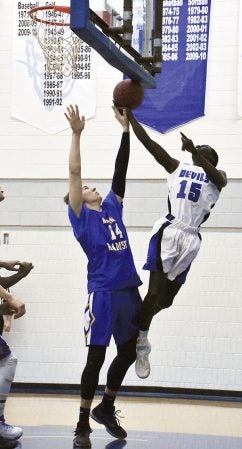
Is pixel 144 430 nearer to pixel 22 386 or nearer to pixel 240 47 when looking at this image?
pixel 22 386

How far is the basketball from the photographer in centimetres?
689

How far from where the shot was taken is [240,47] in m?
10.4

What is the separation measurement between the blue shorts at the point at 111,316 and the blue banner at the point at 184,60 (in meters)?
4.15

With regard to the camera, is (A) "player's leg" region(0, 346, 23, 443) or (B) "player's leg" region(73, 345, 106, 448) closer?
(B) "player's leg" region(73, 345, 106, 448)

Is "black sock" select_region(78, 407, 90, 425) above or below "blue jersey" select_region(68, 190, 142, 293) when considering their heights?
below

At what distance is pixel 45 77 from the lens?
10.9 m

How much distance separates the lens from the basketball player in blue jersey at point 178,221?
279 inches

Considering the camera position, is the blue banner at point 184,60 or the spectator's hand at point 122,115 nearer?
the spectator's hand at point 122,115

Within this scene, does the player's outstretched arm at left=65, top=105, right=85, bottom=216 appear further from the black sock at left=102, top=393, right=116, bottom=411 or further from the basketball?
the black sock at left=102, top=393, right=116, bottom=411

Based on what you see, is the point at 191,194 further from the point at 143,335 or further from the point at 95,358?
the point at 95,358

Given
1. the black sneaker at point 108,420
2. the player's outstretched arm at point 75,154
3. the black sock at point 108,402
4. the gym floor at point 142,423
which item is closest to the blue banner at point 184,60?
the gym floor at point 142,423

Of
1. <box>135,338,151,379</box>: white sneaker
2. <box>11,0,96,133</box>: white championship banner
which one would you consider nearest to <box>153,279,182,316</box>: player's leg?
<box>135,338,151,379</box>: white sneaker

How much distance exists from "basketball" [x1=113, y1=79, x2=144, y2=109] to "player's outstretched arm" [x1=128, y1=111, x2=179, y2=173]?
0.11 metres

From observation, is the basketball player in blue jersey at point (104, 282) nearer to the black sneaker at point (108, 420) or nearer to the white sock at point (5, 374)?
the black sneaker at point (108, 420)
